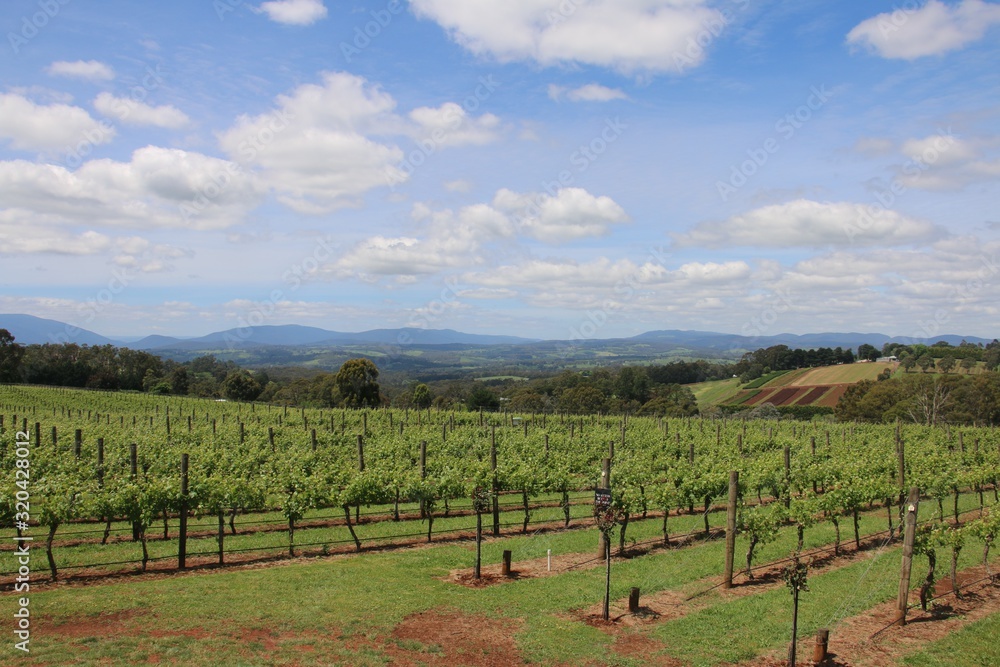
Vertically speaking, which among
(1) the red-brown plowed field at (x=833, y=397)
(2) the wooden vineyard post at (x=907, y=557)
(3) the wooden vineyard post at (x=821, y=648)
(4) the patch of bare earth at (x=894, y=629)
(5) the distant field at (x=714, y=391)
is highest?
(2) the wooden vineyard post at (x=907, y=557)

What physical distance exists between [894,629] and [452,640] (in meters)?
7.43

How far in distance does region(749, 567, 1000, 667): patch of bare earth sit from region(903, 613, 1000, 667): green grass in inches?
6.0

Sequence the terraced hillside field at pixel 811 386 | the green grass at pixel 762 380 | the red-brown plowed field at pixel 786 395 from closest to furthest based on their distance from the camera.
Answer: the terraced hillside field at pixel 811 386
the red-brown plowed field at pixel 786 395
the green grass at pixel 762 380

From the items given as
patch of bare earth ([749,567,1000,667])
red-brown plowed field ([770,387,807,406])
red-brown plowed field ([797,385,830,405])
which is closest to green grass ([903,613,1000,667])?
patch of bare earth ([749,567,1000,667])

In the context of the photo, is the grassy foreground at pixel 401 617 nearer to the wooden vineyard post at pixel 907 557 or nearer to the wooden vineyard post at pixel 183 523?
the wooden vineyard post at pixel 183 523

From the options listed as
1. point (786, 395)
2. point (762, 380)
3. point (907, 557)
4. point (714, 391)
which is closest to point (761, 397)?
point (786, 395)

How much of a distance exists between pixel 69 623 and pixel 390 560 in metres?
6.37

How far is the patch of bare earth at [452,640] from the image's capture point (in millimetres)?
8406

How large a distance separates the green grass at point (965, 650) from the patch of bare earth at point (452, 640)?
5932mm

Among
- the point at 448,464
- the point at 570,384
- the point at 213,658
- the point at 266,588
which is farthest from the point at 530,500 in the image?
the point at 570,384

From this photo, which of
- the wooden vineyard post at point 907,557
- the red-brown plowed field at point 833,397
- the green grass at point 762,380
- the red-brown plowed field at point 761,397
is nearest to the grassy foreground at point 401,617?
the wooden vineyard post at point 907,557

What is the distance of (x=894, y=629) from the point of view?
9.86 meters

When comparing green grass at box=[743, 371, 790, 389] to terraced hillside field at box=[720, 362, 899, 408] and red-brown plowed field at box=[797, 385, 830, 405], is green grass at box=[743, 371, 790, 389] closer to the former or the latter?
terraced hillside field at box=[720, 362, 899, 408]

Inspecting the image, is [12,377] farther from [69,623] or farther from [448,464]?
[69,623]
